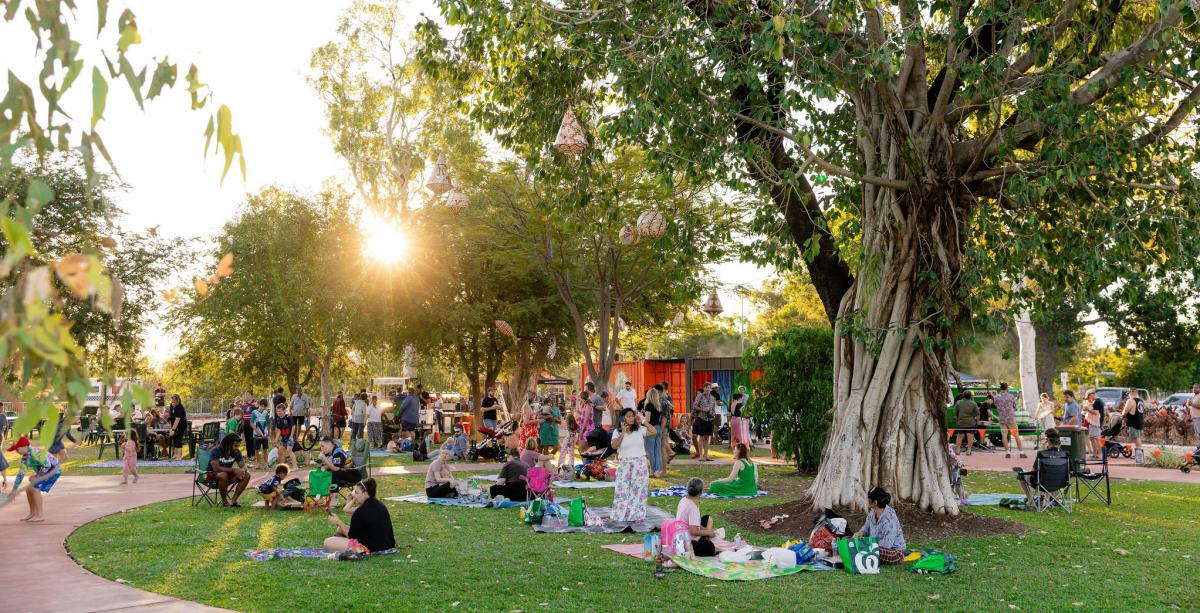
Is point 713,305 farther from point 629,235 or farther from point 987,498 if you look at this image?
point 987,498

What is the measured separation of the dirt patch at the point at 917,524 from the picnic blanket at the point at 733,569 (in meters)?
1.88

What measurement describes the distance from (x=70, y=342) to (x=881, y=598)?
6.82 metres

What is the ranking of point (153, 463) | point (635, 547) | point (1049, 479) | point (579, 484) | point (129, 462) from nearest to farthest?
point (635, 547), point (1049, 479), point (129, 462), point (579, 484), point (153, 463)

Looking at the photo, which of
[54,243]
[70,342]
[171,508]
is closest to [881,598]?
[70,342]

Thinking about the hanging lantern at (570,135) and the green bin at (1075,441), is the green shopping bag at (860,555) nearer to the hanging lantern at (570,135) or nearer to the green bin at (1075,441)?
the hanging lantern at (570,135)

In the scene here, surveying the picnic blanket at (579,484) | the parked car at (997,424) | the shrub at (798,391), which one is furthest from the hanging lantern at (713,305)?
the picnic blanket at (579,484)

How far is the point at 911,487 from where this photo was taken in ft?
38.0

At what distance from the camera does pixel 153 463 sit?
20719 mm

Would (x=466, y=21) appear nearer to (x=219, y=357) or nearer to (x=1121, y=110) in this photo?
(x=1121, y=110)

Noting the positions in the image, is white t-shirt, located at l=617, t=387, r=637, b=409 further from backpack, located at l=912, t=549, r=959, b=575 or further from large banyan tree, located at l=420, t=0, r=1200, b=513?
backpack, located at l=912, t=549, r=959, b=575

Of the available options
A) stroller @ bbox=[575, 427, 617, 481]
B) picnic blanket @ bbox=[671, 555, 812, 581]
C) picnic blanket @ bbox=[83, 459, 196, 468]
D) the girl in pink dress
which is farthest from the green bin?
picnic blanket @ bbox=[83, 459, 196, 468]

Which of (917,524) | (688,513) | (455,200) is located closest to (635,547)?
(688,513)

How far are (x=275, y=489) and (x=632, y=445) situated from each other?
5091mm

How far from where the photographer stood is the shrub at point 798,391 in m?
17.3
